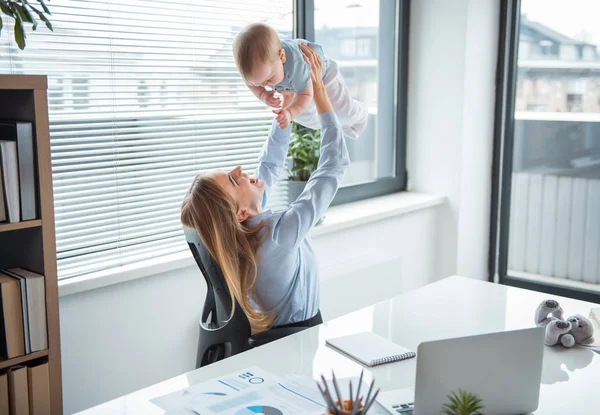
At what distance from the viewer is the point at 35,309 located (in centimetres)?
A: 188

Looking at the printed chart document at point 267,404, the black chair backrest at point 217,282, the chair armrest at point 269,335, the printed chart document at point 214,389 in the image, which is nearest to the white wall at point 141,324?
the black chair backrest at point 217,282

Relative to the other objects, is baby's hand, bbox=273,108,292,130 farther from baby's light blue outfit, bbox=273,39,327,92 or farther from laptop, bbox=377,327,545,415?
laptop, bbox=377,327,545,415

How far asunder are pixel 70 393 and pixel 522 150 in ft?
9.30

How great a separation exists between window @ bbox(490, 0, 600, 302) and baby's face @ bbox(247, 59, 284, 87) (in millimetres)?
2251

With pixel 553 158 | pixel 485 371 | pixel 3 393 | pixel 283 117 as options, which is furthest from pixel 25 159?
pixel 553 158

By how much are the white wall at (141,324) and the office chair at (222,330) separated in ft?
1.88

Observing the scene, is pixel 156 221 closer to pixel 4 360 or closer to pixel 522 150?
pixel 4 360

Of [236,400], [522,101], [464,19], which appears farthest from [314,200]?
[522,101]

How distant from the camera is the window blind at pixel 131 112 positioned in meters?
2.34

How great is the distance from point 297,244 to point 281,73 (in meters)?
0.53

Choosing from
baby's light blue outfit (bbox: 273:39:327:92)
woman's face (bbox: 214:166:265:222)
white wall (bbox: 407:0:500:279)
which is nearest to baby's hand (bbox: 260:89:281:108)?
baby's light blue outfit (bbox: 273:39:327:92)

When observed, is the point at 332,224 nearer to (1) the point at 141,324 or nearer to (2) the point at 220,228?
(1) the point at 141,324

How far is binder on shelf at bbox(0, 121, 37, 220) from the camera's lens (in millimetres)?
1779

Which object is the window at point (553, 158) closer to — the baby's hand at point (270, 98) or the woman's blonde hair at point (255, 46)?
the baby's hand at point (270, 98)
